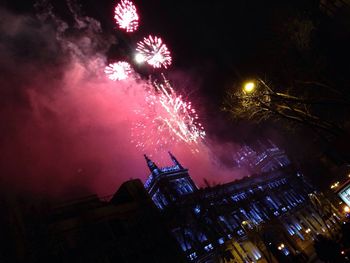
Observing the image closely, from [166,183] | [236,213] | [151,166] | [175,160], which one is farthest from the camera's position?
[175,160]

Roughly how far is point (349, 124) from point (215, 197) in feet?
102

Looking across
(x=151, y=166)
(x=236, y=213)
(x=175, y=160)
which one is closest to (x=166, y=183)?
(x=151, y=166)

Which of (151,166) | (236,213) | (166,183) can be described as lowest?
(236,213)

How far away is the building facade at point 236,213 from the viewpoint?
4041cm

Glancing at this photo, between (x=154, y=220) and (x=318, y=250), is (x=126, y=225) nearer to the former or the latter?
(x=154, y=220)

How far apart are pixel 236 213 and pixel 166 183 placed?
1273cm

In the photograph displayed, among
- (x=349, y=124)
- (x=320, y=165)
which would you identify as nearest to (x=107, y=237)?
(x=349, y=124)

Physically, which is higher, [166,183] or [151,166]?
[151,166]

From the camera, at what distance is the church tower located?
180ft

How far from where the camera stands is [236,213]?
54.1m

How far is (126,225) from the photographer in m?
29.4

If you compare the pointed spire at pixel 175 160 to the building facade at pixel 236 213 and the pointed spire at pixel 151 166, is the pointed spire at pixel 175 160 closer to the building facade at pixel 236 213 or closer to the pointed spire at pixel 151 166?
the building facade at pixel 236 213

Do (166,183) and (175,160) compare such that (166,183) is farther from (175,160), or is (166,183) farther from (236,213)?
(236,213)

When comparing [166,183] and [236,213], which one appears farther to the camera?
[166,183]
